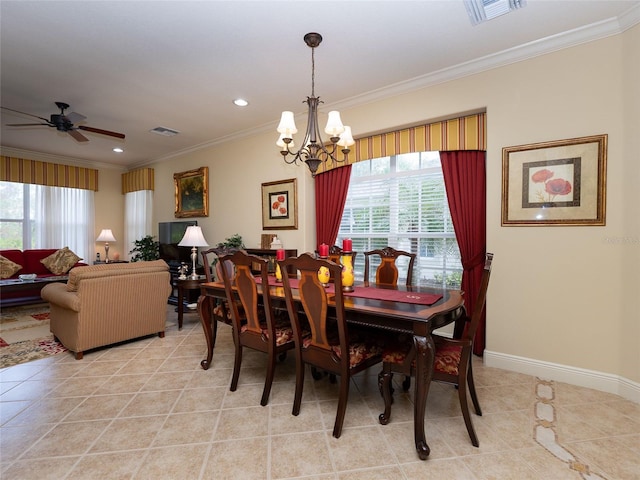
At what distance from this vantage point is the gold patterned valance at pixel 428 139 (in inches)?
118

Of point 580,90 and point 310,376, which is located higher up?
point 580,90

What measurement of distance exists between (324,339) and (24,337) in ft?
12.7

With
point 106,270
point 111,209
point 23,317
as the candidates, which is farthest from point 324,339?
point 111,209

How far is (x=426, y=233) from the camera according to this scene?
3.55 metres

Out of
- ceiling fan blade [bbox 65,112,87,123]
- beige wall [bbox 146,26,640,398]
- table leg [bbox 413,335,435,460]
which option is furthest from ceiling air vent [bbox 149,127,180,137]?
table leg [bbox 413,335,435,460]

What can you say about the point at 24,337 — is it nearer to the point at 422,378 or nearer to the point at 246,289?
the point at 246,289

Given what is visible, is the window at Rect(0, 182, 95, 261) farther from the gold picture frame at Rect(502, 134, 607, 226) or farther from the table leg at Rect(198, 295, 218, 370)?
the gold picture frame at Rect(502, 134, 607, 226)

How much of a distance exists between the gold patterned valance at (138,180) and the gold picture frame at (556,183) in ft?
20.5

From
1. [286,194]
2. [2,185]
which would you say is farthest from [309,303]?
[2,185]

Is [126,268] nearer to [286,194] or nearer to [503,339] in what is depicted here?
[286,194]

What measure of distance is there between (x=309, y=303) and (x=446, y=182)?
2096 mm

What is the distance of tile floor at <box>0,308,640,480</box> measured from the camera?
162cm

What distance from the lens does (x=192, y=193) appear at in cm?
570

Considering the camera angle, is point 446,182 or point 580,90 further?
point 446,182
